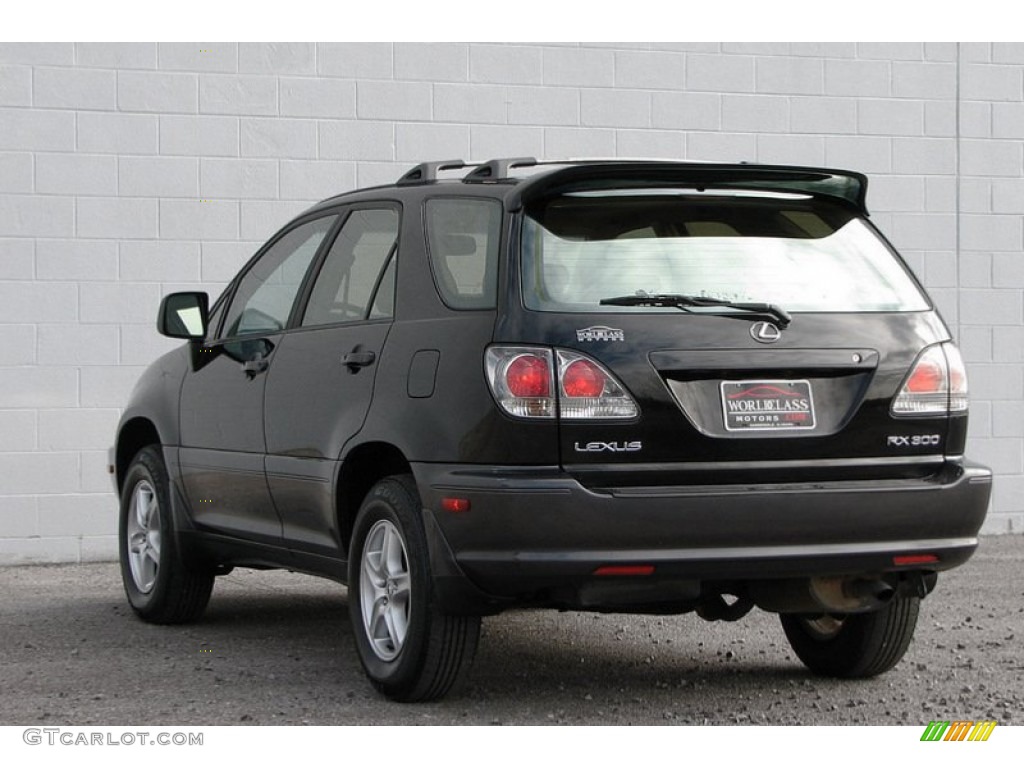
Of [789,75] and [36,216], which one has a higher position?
[789,75]

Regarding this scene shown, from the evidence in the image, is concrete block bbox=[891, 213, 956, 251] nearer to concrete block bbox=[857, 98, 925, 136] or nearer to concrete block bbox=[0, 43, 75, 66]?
concrete block bbox=[857, 98, 925, 136]

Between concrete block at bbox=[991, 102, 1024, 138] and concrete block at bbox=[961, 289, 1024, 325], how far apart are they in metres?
1.04

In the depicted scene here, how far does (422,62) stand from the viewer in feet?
34.5

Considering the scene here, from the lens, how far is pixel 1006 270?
37.0ft

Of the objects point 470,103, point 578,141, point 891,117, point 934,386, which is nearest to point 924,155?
point 891,117

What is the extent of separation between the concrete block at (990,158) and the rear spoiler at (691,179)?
5.75m

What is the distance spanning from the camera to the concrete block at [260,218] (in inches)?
406

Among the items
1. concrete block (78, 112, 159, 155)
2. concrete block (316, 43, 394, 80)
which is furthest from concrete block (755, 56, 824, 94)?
concrete block (78, 112, 159, 155)

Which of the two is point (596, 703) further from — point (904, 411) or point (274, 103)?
point (274, 103)

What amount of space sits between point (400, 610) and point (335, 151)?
5.20m

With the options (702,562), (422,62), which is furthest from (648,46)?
(702,562)

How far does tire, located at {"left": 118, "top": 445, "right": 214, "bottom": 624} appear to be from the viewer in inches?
298

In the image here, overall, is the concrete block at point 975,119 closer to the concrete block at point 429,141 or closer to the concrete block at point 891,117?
the concrete block at point 891,117
